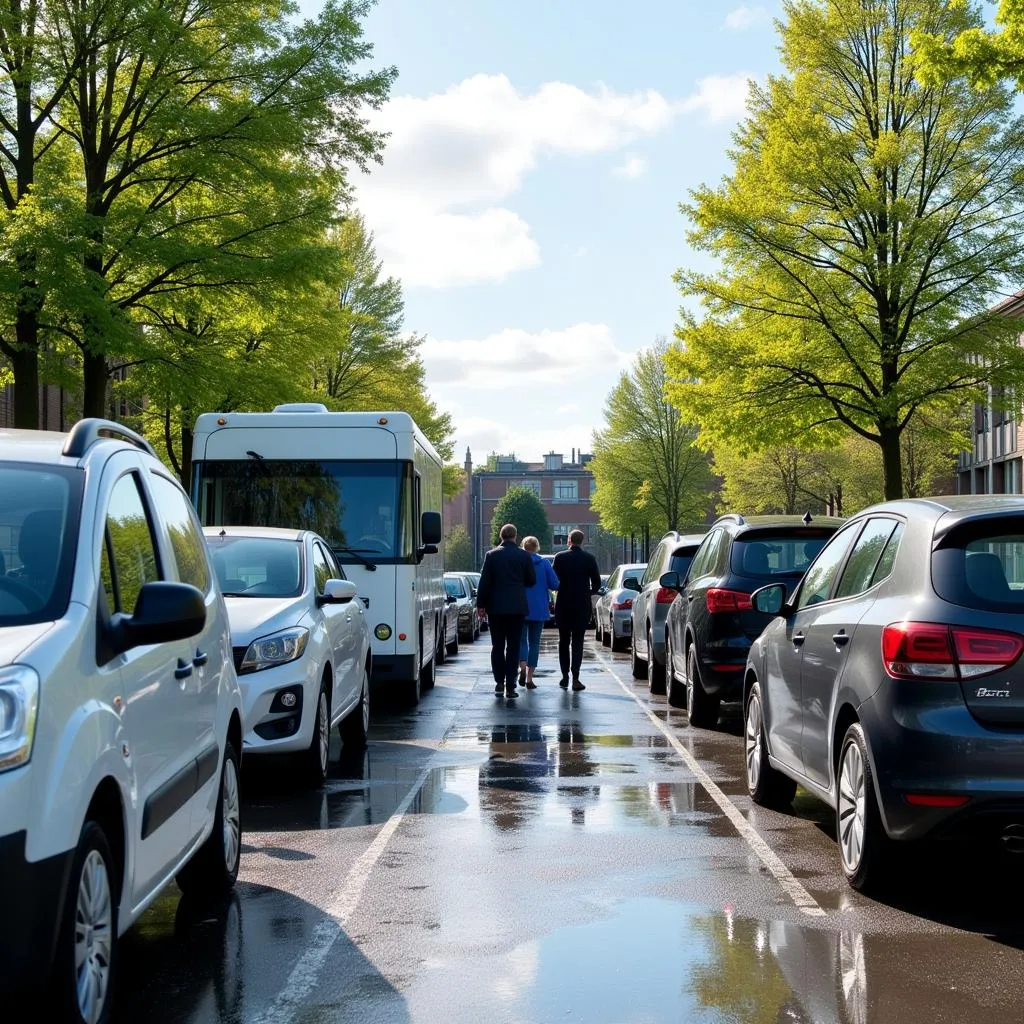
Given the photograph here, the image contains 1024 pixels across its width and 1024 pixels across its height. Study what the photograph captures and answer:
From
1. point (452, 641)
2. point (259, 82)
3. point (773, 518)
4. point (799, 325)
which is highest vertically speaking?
point (259, 82)

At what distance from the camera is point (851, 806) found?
6.53 meters

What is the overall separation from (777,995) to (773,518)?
8155 mm

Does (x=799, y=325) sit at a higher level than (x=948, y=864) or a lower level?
higher

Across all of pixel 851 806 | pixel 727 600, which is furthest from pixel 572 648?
pixel 851 806

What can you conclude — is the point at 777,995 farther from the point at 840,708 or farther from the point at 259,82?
the point at 259,82

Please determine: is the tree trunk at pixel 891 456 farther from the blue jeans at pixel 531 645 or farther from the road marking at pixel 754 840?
the road marking at pixel 754 840

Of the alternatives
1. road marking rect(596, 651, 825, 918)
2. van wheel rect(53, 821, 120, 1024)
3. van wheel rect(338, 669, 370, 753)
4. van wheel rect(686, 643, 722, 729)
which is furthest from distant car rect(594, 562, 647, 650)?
van wheel rect(53, 821, 120, 1024)

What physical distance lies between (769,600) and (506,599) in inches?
363

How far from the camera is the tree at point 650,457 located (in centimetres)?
6556

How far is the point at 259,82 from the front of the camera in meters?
21.5

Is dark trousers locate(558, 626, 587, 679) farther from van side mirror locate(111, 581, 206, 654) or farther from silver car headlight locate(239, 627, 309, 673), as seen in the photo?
van side mirror locate(111, 581, 206, 654)

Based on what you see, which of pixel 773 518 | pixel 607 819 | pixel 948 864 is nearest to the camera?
pixel 948 864

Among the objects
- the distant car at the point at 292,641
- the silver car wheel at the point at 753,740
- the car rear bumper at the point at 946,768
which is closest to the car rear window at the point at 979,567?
the car rear bumper at the point at 946,768

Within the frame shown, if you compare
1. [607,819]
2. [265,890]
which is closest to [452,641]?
[607,819]
